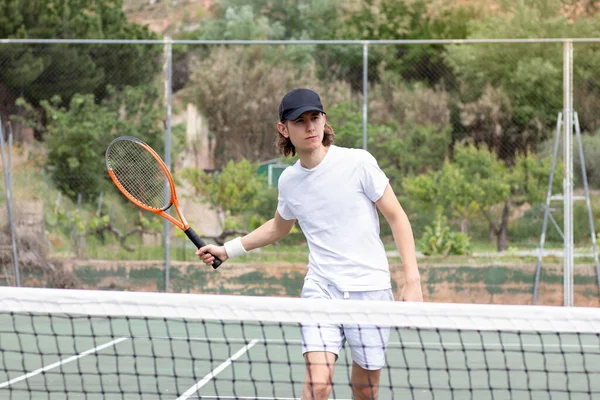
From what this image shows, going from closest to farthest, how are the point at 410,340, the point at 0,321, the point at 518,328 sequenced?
the point at 518,328 < the point at 410,340 < the point at 0,321

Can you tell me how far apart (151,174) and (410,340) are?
3.25 meters

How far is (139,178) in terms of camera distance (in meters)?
5.26

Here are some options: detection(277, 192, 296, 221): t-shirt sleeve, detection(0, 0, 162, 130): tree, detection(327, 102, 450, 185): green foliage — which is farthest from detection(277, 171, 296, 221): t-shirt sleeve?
detection(0, 0, 162, 130): tree

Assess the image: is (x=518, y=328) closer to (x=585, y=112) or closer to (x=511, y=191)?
(x=511, y=191)

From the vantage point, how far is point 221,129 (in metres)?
14.2

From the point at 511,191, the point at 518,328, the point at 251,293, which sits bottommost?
the point at 251,293

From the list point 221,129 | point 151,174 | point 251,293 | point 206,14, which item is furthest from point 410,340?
point 206,14

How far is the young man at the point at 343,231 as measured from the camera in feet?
11.4

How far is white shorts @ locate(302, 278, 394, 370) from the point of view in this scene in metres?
3.45

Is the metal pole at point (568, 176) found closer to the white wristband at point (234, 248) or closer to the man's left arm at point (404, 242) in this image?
the white wristband at point (234, 248)

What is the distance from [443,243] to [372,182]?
22.7 ft

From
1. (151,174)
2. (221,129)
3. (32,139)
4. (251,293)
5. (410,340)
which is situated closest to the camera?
(151,174)

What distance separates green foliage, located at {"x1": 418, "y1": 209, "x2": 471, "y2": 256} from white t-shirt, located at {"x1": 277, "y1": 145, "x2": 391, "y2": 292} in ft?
22.2

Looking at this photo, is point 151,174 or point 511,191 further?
point 511,191
